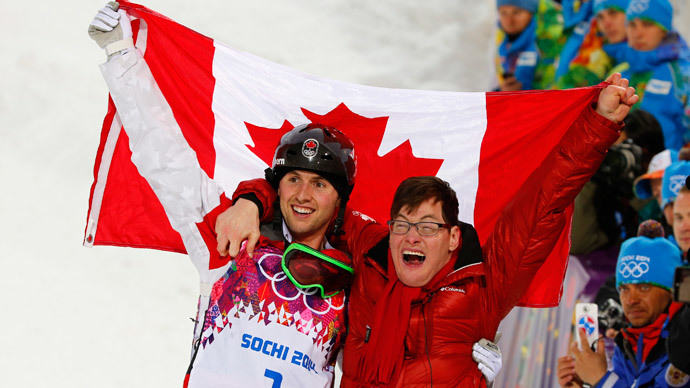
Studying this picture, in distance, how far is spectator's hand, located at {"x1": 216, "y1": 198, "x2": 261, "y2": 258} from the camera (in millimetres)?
2994

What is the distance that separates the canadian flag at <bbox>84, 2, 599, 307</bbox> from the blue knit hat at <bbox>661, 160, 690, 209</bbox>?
5.73 feet

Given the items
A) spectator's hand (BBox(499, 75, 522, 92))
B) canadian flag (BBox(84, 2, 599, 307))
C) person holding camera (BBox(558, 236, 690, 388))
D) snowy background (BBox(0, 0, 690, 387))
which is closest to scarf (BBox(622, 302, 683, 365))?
person holding camera (BBox(558, 236, 690, 388))

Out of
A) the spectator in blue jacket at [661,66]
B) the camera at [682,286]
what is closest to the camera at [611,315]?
the spectator in blue jacket at [661,66]

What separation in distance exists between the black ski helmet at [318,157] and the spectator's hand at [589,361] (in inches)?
86.8

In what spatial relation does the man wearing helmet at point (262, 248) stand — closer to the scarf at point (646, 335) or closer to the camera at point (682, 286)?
the camera at point (682, 286)

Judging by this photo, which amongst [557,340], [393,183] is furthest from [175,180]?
[557,340]

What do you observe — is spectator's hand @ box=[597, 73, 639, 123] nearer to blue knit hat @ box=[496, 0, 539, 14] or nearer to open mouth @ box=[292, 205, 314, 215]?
open mouth @ box=[292, 205, 314, 215]

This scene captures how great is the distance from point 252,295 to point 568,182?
1184mm

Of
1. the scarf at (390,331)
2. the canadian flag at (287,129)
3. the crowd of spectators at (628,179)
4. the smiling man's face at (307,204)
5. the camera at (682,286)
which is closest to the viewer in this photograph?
the scarf at (390,331)

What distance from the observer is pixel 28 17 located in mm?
9211

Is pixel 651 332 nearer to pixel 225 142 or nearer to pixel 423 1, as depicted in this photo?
pixel 225 142

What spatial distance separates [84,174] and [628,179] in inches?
214

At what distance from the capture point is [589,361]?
475 centimetres

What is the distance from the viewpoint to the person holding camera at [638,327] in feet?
14.4
